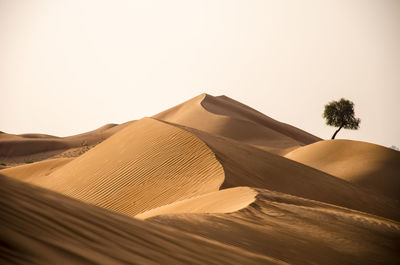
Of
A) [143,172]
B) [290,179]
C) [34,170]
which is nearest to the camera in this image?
[143,172]

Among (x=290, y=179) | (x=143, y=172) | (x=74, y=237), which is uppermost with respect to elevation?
(x=74, y=237)

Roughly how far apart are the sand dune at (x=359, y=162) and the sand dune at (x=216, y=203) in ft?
56.3

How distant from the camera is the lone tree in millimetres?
50531

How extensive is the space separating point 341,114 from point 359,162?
73.0 feet

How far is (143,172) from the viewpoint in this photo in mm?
15984

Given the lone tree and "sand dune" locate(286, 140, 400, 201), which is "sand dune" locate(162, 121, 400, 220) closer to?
"sand dune" locate(286, 140, 400, 201)

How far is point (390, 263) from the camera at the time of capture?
284 inches

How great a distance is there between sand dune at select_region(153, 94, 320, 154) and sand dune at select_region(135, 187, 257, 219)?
2543cm

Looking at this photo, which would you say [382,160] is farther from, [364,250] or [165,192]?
[364,250]

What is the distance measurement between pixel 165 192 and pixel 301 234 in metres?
7.22

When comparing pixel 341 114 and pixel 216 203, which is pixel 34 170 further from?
Result: pixel 341 114

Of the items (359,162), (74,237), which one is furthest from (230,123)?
(74,237)

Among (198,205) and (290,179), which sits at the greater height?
(198,205)

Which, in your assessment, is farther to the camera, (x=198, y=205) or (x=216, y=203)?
(x=198, y=205)
